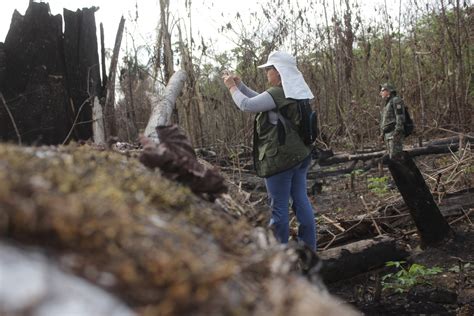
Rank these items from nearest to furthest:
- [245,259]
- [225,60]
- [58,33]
Answer: [245,259]
[58,33]
[225,60]

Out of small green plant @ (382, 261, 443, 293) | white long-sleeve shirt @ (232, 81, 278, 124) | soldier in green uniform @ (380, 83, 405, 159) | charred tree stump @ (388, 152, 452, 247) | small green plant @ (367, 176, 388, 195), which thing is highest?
white long-sleeve shirt @ (232, 81, 278, 124)

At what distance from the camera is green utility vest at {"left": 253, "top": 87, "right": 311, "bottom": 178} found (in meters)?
4.02

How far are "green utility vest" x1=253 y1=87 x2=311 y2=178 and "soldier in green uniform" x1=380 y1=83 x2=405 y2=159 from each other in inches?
230

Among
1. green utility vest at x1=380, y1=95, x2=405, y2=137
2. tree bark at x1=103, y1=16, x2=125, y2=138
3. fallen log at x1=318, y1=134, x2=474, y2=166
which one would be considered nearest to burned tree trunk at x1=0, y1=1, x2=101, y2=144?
tree bark at x1=103, y1=16, x2=125, y2=138

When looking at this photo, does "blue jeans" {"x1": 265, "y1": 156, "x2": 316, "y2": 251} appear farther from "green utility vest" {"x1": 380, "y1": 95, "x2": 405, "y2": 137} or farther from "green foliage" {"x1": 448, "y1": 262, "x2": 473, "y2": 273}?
"green utility vest" {"x1": 380, "y1": 95, "x2": 405, "y2": 137}

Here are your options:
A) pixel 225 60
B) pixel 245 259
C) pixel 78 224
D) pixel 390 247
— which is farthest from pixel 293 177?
pixel 225 60

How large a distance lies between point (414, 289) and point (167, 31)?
7.02 m

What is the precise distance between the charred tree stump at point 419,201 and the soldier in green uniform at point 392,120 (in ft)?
12.8

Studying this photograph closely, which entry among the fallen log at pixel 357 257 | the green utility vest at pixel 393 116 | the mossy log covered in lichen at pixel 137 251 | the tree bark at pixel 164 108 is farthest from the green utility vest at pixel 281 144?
the green utility vest at pixel 393 116

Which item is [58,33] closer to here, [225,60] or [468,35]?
[225,60]

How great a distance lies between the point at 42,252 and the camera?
34.0 inches

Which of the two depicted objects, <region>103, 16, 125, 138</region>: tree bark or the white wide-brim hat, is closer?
the white wide-brim hat

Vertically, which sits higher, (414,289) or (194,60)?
(194,60)

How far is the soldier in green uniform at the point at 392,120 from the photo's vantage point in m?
9.64
